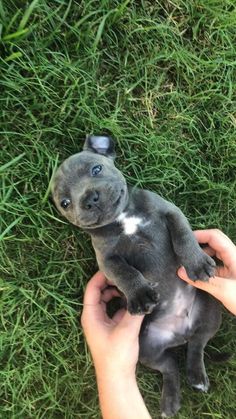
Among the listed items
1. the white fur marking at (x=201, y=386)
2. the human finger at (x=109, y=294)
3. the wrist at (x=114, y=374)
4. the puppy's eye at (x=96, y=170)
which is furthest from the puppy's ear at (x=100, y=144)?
the white fur marking at (x=201, y=386)

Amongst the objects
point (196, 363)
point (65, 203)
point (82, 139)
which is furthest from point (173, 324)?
point (82, 139)

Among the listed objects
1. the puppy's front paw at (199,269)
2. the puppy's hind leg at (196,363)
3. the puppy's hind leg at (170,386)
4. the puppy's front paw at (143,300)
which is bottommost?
the puppy's hind leg at (170,386)

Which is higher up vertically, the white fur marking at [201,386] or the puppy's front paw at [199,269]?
the puppy's front paw at [199,269]

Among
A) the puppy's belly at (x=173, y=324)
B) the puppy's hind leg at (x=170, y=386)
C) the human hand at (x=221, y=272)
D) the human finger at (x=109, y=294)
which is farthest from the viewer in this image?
the human finger at (x=109, y=294)

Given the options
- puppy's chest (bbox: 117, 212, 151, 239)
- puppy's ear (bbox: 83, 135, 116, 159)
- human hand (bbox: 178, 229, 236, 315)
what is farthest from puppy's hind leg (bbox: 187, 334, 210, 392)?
puppy's ear (bbox: 83, 135, 116, 159)

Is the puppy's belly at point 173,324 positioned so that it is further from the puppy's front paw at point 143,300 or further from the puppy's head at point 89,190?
the puppy's head at point 89,190

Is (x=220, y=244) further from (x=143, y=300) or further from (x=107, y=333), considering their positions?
(x=107, y=333)
